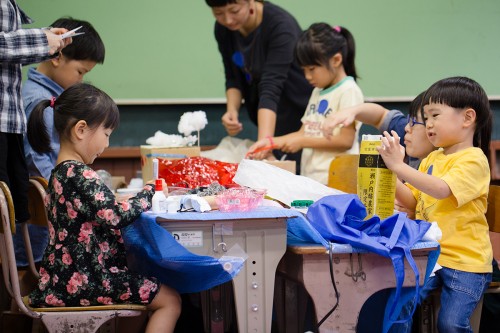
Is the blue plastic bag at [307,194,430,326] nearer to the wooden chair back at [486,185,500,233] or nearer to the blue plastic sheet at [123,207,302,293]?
the blue plastic sheet at [123,207,302,293]

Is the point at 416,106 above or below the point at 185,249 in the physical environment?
above

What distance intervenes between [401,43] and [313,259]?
305 centimetres

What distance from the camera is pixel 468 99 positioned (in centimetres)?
213

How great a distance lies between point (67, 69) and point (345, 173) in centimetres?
124

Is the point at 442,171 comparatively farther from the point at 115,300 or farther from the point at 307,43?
the point at 307,43

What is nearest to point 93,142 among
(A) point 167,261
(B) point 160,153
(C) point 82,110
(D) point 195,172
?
(C) point 82,110

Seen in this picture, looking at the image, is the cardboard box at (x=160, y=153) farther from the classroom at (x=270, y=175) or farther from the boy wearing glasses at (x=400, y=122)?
the boy wearing glasses at (x=400, y=122)

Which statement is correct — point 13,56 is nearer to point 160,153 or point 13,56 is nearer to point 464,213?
point 160,153

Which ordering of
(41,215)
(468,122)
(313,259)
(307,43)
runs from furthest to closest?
(307,43)
(41,215)
(468,122)
(313,259)

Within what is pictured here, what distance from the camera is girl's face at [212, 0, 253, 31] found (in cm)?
347

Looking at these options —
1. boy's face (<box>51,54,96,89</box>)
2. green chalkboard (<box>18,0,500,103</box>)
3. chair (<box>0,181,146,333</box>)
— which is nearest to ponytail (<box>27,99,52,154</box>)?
chair (<box>0,181,146,333</box>)

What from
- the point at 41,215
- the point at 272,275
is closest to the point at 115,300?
the point at 272,275

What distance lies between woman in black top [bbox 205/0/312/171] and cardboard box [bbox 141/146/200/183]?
0.56 m

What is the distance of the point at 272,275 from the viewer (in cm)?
181
